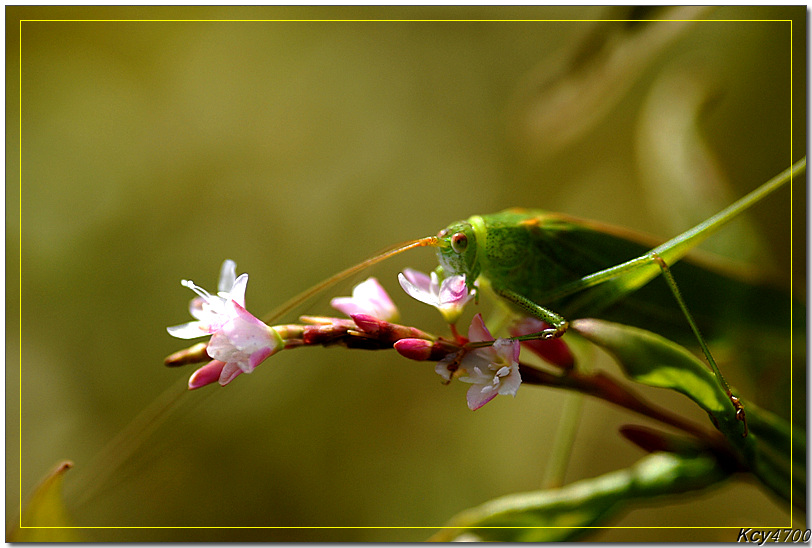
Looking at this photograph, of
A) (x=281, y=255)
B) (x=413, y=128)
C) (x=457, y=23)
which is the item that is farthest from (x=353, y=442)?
(x=457, y=23)

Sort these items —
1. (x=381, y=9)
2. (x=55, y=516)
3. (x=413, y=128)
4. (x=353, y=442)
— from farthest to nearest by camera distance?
(x=413, y=128)
(x=353, y=442)
(x=381, y=9)
(x=55, y=516)

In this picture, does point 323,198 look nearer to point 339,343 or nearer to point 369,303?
point 369,303

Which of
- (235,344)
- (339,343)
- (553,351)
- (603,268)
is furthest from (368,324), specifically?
(603,268)

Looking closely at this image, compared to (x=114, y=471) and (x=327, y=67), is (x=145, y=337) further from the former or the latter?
(x=327, y=67)

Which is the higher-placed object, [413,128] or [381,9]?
[381,9]

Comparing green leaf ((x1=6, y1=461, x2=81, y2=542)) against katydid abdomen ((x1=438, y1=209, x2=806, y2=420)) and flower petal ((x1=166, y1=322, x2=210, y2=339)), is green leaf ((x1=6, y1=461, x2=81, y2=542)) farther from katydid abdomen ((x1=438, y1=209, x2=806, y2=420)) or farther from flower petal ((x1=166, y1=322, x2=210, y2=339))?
katydid abdomen ((x1=438, y1=209, x2=806, y2=420))

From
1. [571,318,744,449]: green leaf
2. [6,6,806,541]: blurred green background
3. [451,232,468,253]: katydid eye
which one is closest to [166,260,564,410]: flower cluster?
[571,318,744,449]: green leaf
